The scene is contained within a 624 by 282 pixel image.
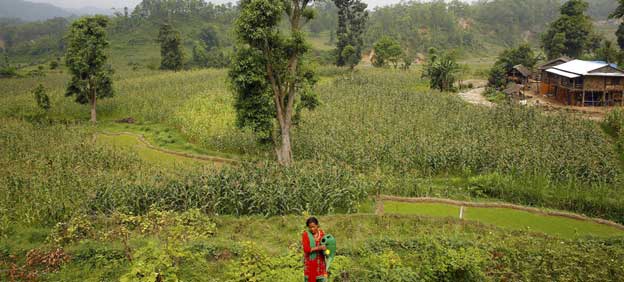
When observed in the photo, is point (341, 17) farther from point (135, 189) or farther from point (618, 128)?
point (135, 189)

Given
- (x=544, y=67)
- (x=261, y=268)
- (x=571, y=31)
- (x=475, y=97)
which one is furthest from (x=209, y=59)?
(x=261, y=268)

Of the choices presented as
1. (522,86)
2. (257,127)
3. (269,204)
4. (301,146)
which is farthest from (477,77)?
(269,204)

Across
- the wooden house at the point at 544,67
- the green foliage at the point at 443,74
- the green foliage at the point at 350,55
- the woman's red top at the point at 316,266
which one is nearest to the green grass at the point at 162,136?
the woman's red top at the point at 316,266

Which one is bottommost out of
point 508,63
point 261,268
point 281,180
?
point 261,268

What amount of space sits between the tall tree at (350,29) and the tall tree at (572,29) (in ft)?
62.5

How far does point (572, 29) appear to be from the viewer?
4128 centimetres

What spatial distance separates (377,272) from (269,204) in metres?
5.59

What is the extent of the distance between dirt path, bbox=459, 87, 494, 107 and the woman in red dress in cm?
2618

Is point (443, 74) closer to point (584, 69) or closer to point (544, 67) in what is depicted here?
point (544, 67)

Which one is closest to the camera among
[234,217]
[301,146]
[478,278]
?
[478,278]

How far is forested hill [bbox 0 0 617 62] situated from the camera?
80.1 metres

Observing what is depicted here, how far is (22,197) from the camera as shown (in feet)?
46.0

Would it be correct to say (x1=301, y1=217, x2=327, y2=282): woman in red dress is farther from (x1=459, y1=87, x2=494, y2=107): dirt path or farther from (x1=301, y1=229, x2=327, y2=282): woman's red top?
(x1=459, y1=87, x2=494, y2=107): dirt path

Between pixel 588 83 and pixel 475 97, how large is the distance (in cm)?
783
